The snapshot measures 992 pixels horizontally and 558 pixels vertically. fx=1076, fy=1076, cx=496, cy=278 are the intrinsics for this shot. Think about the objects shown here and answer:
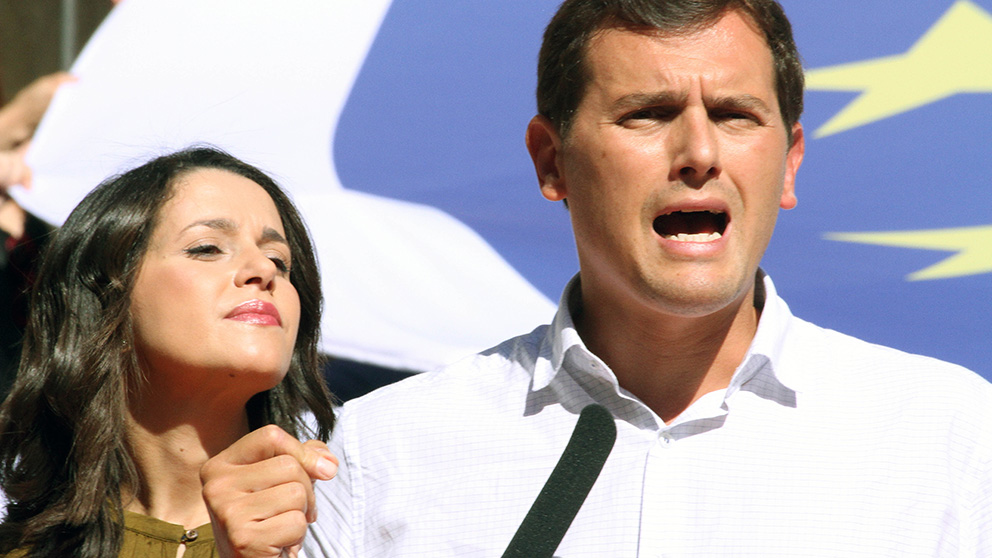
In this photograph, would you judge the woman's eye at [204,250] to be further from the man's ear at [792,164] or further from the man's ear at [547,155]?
the man's ear at [792,164]

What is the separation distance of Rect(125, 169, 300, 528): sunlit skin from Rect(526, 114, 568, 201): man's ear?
0.55 meters

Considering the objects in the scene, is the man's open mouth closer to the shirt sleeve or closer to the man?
the man

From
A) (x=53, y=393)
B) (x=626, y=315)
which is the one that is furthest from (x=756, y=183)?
(x=53, y=393)

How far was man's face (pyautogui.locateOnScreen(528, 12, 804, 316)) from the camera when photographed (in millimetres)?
1331

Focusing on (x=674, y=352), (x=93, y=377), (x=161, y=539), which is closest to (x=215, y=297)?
(x=93, y=377)

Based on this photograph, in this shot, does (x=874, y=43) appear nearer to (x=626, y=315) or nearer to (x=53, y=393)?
(x=626, y=315)

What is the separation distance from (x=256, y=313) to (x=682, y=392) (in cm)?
77

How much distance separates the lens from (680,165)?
1.33 meters

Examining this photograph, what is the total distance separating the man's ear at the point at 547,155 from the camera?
5.16ft

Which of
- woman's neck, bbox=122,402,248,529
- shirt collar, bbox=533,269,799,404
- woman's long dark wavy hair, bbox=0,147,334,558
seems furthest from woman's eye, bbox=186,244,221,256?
shirt collar, bbox=533,269,799,404

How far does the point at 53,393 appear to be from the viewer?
1.93 meters

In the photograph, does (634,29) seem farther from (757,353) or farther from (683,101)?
(757,353)

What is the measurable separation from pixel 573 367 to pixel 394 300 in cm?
86

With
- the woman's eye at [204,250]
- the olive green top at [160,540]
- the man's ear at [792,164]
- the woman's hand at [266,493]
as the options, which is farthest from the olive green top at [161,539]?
the man's ear at [792,164]
